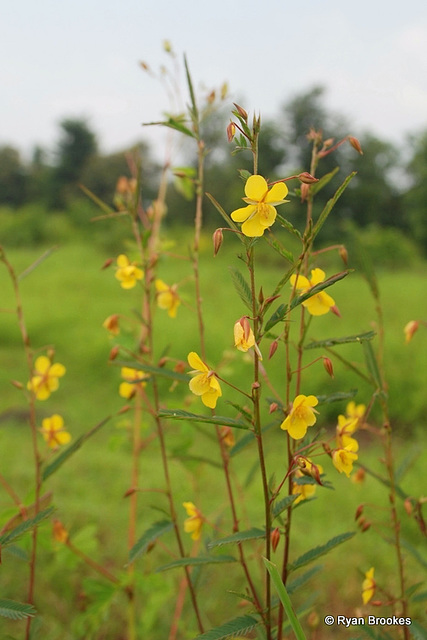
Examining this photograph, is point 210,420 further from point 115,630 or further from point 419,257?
point 419,257

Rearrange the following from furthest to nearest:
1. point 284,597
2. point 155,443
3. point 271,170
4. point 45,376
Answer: point 271,170 < point 155,443 < point 45,376 < point 284,597

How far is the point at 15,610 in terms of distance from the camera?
397mm

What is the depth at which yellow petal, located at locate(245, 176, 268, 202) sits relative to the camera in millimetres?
366

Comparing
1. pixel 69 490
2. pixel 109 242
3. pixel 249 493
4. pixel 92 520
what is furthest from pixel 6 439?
pixel 109 242

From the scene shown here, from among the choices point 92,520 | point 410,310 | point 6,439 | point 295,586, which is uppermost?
point 295,586

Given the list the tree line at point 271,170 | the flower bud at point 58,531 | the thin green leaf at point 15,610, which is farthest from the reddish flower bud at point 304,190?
the tree line at point 271,170

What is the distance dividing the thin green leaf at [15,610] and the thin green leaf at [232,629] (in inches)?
4.8

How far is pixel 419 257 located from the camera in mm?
6738

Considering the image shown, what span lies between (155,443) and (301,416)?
189 centimetres

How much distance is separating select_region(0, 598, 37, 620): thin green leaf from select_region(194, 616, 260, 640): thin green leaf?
0.12 m

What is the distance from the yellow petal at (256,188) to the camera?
37cm

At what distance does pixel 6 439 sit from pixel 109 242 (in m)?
4.66

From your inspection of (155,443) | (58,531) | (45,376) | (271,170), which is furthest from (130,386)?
(271,170)

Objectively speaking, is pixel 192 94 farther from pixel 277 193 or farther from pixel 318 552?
pixel 318 552
